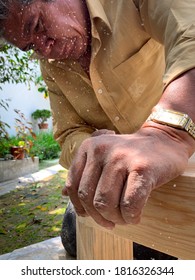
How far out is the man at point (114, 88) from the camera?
2.32 feet

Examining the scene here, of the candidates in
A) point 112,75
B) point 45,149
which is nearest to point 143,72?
point 112,75

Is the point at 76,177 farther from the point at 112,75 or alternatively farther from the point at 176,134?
the point at 112,75

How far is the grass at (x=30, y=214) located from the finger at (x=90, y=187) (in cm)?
362

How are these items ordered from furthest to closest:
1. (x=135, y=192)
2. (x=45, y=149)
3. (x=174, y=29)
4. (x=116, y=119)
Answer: (x=45, y=149) < (x=116, y=119) < (x=174, y=29) < (x=135, y=192)

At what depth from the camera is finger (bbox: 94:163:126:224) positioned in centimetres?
69

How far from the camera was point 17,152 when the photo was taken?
7.63 meters

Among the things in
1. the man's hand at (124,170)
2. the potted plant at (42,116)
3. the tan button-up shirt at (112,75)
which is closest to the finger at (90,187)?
the man's hand at (124,170)

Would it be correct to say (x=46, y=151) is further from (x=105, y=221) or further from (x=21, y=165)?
(x=105, y=221)

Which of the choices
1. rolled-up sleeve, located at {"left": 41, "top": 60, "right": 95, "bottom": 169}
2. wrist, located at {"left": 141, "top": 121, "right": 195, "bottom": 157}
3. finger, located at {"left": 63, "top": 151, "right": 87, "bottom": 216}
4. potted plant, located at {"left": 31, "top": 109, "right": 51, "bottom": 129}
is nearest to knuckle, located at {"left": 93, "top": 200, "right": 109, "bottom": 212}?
finger, located at {"left": 63, "top": 151, "right": 87, "bottom": 216}

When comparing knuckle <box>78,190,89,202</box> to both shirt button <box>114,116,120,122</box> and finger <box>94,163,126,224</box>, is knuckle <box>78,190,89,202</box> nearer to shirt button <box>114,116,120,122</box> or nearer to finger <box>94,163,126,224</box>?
finger <box>94,163,126,224</box>

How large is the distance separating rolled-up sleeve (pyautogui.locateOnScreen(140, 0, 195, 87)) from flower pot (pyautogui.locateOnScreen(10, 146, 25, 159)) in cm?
624

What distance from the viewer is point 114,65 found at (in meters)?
1.87

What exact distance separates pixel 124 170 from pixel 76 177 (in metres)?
0.15

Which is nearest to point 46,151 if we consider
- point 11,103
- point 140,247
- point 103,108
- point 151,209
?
point 11,103
